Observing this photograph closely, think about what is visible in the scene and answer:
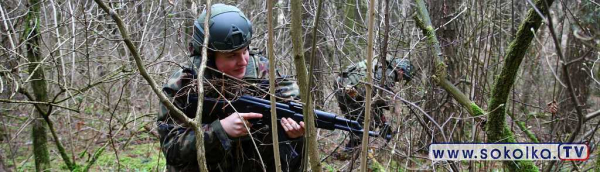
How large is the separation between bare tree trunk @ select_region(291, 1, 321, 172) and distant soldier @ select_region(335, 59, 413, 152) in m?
0.77

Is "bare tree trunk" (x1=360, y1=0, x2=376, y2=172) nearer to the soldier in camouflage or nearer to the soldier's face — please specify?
the soldier in camouflage

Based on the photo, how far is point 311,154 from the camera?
162 centimetres

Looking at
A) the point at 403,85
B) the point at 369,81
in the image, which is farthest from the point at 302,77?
the point at 403,85

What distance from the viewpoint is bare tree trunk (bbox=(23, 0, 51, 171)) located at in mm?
3885

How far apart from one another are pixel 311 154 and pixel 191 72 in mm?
1021

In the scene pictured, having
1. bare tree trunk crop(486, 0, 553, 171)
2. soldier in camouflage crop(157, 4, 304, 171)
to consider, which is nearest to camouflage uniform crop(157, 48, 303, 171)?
soldier in camouflage crop(157, 4, 304, 171)

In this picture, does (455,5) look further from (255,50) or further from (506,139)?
(506,139)

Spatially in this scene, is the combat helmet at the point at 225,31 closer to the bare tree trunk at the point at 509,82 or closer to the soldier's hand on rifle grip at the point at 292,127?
the soldier's hand on rifle grip at the point at 292,127

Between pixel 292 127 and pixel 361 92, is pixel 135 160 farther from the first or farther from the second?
pixel 292 127

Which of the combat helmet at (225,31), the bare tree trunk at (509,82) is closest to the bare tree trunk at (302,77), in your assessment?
the bare tree trunk at (509,82)

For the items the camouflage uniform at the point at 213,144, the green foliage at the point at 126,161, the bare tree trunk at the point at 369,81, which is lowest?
the green foliage at the point at 126,161

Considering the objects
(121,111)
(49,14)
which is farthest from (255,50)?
(121,111)

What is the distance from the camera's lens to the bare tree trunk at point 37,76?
3885 millimetres

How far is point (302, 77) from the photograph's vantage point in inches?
60.6
